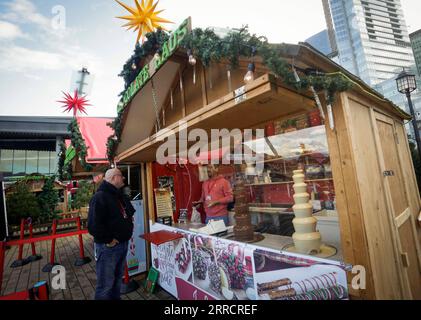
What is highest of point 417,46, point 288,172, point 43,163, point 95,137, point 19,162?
point 417,46

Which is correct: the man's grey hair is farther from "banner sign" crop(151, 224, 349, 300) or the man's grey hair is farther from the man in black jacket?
"banner sign" crop(151, 224, 349, 300)

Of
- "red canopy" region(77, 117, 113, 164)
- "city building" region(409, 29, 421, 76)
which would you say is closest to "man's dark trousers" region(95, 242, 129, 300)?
"red canopy" region(77, 117, 113, 164)

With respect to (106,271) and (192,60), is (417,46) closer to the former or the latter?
(192,60)

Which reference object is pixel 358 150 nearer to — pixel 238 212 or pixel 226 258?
pixel 238 212

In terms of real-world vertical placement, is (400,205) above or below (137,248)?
above

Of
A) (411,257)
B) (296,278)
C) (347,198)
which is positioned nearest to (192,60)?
(347,198)

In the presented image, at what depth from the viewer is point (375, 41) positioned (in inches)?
1800

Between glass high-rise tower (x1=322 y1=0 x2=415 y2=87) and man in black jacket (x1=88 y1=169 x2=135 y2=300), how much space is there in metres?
49.7

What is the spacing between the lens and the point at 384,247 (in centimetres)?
228

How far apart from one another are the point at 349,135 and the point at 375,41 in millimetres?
60103

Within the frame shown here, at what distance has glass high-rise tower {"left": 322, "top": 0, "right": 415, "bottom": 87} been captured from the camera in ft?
136

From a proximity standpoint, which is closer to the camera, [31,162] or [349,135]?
[349,135]
